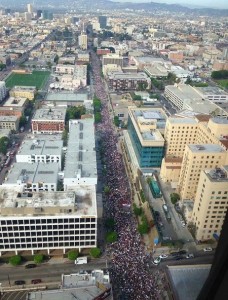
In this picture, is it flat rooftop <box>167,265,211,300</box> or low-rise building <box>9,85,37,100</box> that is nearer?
flat rooftop <box>167,265,211,300</box>

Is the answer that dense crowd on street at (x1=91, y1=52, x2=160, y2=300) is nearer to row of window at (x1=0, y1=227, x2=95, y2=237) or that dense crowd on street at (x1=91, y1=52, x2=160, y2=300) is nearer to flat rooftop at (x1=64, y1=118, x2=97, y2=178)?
flat rooftop at (x1=64, y1=118, x2=97, y2=178)

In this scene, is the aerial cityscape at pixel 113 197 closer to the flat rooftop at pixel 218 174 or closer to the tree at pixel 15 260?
the flat rooftop at pixel 218 174

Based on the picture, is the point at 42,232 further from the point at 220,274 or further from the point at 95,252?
the point at 220,274

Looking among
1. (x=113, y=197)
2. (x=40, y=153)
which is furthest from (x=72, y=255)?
(x=40, y=153)

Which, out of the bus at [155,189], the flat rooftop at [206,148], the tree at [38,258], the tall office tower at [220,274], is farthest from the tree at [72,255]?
the tall office tower at [220,274]

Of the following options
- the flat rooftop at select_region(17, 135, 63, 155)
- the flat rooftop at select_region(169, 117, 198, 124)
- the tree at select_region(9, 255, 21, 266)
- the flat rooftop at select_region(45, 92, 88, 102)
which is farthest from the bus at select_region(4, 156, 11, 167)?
the flat rooftop at select_region(45, 92, 88, 102)

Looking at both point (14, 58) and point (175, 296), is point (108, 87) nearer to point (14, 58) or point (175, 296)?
point (14, 58)
